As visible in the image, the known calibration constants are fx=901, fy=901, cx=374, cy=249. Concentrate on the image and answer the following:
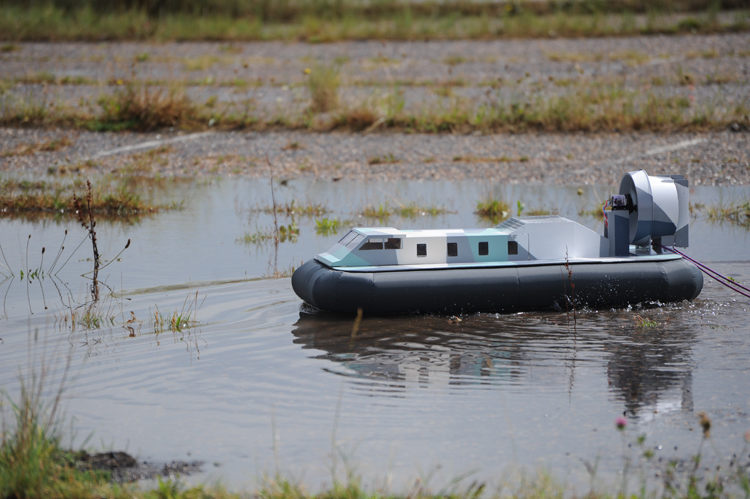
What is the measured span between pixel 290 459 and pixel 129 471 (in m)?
0.92

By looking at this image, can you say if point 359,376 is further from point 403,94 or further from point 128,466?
point 403,94

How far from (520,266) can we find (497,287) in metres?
0.38

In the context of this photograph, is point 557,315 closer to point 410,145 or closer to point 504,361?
point 504,361

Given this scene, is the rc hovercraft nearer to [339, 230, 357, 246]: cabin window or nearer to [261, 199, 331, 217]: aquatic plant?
[339, 230, 357, 246]: cabin window

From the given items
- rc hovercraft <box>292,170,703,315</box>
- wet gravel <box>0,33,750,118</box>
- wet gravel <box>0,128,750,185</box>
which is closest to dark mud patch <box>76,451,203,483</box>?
rc hovercraft <box>292,170,703,315</box>

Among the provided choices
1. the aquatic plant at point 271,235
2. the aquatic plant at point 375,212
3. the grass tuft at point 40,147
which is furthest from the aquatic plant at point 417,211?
the grass tuft at point 40,147

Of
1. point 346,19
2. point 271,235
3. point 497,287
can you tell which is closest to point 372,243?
point 497,287

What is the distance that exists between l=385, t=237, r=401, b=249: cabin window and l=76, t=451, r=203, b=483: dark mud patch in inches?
152

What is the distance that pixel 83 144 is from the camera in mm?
18594

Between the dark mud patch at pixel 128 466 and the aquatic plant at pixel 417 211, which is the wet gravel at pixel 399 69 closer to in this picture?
the aquatic plant at pixel 417 211

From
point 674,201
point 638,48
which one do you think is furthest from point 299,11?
point 674,201

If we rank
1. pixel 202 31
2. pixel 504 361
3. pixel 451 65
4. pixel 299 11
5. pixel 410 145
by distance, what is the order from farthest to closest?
pixel 299 11
pixel 202 31
pixel 451 65
pixel 410 145
pixel 504 361

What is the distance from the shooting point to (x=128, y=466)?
17.1 ft

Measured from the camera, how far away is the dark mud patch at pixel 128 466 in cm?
512
